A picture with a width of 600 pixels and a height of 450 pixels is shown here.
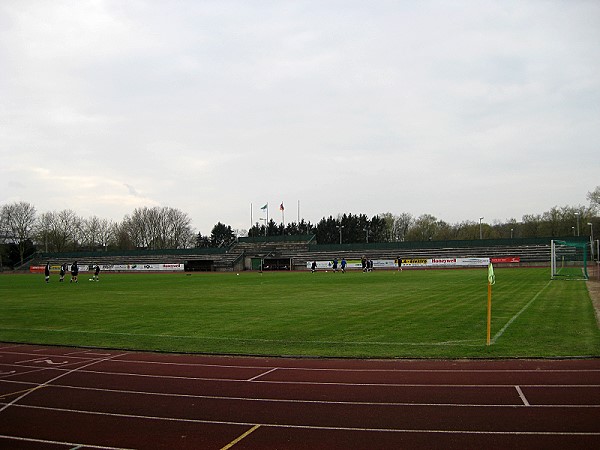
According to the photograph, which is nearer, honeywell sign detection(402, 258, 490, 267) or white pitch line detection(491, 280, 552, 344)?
white pitch line detection(491, 280, 552, 344)

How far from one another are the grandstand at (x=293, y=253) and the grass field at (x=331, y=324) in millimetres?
46052

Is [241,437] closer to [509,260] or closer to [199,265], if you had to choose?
[509,260]

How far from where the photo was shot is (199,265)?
276ft

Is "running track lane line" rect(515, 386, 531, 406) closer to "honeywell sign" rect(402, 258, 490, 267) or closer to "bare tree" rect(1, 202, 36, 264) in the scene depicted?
"honeywell sign" rect(402, 258, 490, 267)

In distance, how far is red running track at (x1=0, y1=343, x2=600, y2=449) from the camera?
268 inches

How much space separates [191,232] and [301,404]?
13766 centimetres

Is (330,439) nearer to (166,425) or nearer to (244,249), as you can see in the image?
(166,425)

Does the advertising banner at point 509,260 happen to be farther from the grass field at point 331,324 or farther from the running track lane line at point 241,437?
the running track lane line at point 241,437

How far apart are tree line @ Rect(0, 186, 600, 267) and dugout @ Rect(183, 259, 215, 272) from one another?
98.6ft

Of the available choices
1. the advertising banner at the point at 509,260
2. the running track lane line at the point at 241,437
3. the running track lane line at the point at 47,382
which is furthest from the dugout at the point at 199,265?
the running track lane line at the point at 241,437

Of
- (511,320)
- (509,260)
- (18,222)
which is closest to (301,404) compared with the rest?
(511,320)

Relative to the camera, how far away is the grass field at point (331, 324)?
12891 millimetres

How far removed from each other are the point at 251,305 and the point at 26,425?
16.5 meters

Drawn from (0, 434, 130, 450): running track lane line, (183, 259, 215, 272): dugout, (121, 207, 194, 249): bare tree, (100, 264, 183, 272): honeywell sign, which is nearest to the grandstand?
(183, 259, 215, 272): dugout
